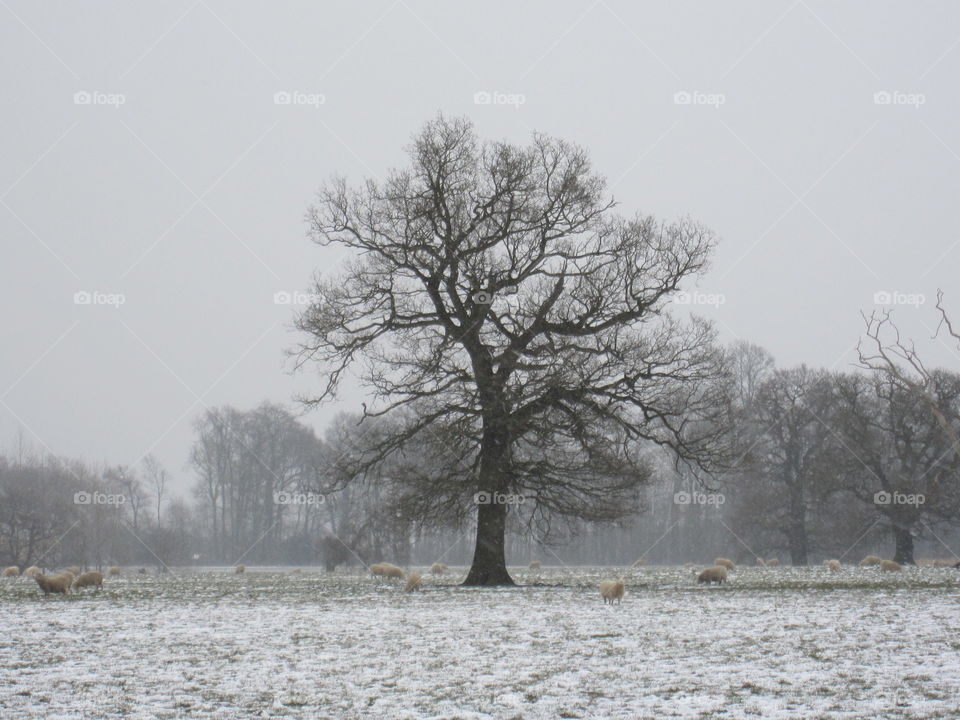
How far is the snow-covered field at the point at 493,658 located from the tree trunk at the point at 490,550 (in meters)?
6.62

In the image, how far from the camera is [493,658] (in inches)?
497

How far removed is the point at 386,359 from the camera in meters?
27.0

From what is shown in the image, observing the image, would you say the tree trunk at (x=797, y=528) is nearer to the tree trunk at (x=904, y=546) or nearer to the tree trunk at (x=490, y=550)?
the tree trunk at (x=904, y=546)

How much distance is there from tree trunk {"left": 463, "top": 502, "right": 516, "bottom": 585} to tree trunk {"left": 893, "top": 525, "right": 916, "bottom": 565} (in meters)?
26.7

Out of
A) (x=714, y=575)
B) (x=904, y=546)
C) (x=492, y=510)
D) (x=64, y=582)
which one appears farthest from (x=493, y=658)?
(x=904, y=546)

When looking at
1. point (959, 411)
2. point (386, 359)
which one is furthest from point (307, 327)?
point (959, 411)

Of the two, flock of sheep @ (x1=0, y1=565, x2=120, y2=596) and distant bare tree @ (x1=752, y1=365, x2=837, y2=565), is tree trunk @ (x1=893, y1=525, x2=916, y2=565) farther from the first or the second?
flock of sheep @ (x1=0, y1=565, x2=120, y2=596)

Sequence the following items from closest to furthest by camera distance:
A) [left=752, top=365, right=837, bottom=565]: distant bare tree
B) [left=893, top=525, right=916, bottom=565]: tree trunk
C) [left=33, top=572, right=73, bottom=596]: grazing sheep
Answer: [left=33, top=572, right=73, bottom=596]: grazing sheep
[left=893, top=525, right=916, bottom=565]: tree trunk
[left=752, top=365, right=837, bottom=565]: distant bare tree

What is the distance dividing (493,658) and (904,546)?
130 feet

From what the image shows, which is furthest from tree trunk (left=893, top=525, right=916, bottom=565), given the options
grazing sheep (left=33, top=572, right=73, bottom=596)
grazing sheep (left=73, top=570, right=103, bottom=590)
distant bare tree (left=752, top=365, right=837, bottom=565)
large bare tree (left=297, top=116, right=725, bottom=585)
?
grazing sheep (left=33, top=572, right=73, bottom=596)

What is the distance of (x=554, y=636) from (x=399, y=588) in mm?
11722

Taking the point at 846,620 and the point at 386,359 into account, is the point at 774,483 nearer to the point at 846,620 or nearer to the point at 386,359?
the point at 386,359

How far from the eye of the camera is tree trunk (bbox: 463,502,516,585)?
Answer: 26766 mm

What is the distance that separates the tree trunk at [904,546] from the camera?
46.0 meters
